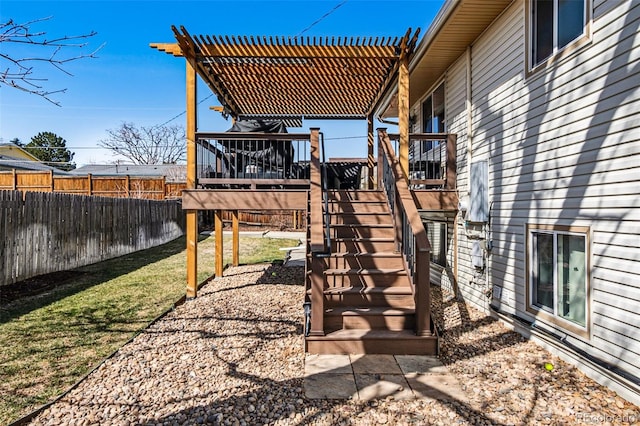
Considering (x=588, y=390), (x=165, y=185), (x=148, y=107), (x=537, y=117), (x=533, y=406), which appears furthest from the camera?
(x=148, y=107)

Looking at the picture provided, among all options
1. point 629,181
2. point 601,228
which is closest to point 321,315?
point 601,228

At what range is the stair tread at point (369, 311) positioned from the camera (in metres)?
4.02

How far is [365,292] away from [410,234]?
3.28ft

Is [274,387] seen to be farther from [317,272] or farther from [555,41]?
[555,41]

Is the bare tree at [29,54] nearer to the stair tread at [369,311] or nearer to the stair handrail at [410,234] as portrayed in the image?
the stair tread at [369,311]

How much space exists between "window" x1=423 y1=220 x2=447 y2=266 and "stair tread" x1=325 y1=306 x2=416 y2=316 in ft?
11.5

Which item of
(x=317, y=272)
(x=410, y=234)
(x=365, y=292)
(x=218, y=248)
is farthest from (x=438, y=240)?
(x=218, y=248)

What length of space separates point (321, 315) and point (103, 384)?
6.93 ft

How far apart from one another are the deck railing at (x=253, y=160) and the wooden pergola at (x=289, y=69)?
15.9 inches

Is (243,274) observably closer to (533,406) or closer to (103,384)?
(103,384)

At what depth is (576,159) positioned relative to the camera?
348 cm

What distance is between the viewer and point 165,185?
1812cm

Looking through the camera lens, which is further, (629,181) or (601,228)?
(601,228)

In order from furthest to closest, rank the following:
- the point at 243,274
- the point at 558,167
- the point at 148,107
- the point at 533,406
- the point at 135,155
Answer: the point at 135,155 → the point at 148,107 → the point at 243,274 → the point at 558,167 → the point at 533,406
